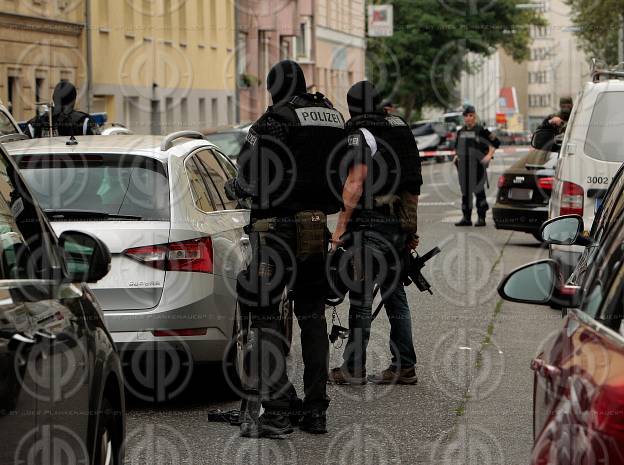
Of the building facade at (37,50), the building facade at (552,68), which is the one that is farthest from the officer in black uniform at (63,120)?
the building facade at (552,68)

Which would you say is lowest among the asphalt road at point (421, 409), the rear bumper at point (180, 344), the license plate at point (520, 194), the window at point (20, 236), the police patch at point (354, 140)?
the asphalt road at point (421, 409)

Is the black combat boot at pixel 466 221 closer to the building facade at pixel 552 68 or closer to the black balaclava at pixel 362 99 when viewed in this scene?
the black balaclava at pixel 362 99

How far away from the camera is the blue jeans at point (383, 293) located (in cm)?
911

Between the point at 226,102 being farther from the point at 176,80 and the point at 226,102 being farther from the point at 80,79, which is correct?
the point at 80,79

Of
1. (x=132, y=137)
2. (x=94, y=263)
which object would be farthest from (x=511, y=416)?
(x=94, y=263)

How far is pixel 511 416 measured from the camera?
812 cm

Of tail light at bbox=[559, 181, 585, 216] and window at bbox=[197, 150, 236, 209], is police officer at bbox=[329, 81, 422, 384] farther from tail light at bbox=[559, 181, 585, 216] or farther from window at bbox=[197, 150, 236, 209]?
tail light at bbox=[559, 181, 585, 216]

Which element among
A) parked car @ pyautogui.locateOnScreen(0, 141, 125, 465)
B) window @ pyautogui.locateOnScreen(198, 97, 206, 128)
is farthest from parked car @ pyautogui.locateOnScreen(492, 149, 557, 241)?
window @ pyautogui.locateOnScreen(198, 97, 206, 128)

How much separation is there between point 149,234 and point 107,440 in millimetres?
3060

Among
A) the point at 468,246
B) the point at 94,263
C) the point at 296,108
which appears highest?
the point at 296,108

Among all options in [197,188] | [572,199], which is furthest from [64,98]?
[197,188]

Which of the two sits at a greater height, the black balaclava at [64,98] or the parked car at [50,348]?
the black balaclava at [64,98]

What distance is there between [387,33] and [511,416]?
60.4 metres

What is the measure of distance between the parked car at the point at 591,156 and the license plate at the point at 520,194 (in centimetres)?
771
